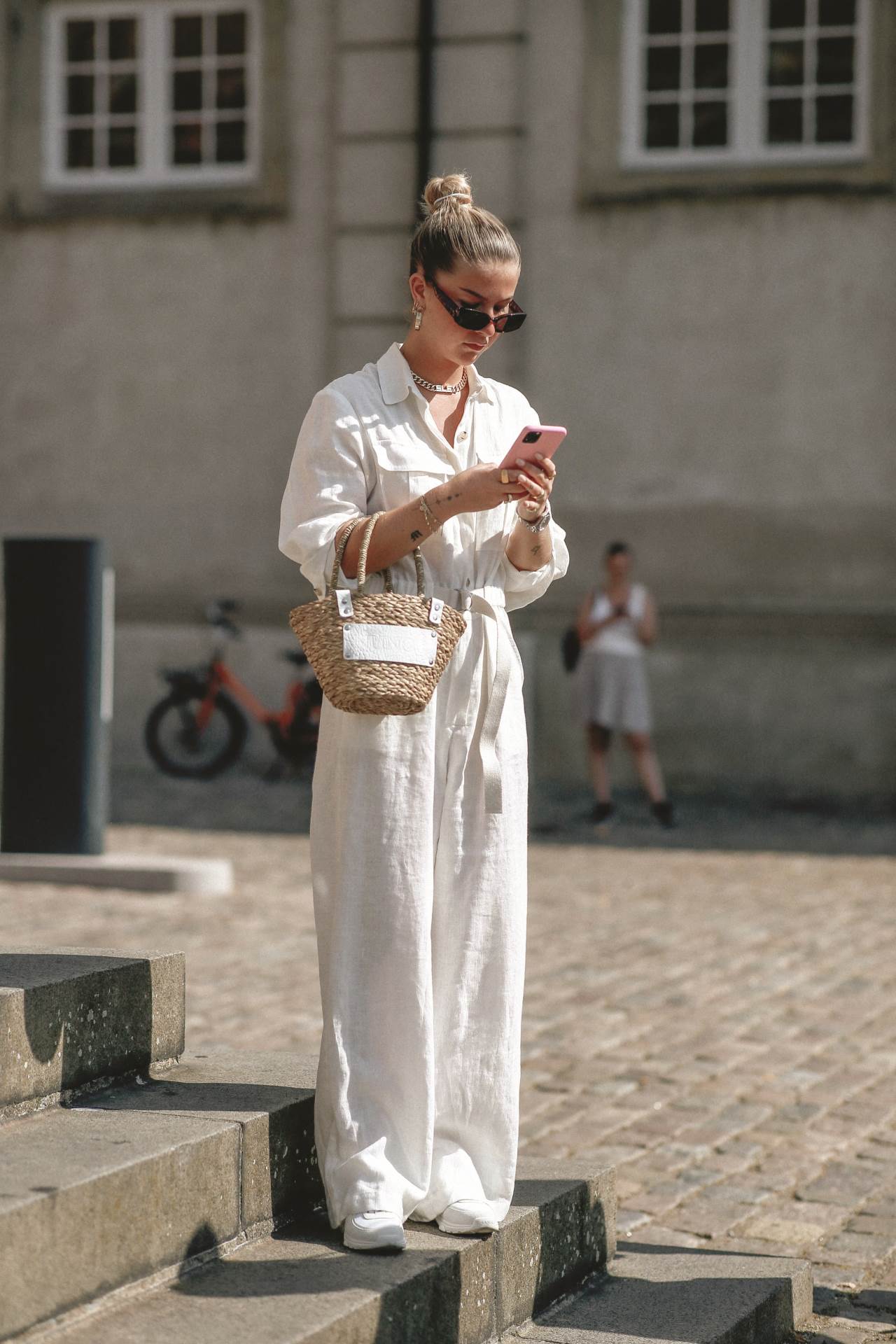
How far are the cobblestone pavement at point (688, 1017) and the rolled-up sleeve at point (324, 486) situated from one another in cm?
188

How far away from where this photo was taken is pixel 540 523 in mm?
3141

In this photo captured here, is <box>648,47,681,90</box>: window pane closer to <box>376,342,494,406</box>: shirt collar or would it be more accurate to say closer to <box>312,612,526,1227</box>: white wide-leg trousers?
<box>376,342,494,406</box>: shirt collar

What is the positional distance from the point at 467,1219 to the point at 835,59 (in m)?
11.7

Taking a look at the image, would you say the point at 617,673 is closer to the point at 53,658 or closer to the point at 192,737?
the point at 192,737

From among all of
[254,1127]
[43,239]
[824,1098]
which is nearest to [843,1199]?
[824,1098]

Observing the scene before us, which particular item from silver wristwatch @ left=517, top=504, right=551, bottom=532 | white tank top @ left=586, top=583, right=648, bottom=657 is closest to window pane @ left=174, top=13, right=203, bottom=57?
white tank top @ left=586, top=583, right=648, bottom=657

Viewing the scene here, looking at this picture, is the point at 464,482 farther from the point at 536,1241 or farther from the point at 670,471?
the point at 670,471

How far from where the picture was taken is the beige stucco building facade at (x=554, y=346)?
12977mm

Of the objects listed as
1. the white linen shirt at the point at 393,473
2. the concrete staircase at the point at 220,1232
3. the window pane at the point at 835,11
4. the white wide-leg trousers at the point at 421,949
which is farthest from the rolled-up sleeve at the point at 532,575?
the window pane at the point at 835,11

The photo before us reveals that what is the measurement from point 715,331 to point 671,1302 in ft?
34.5

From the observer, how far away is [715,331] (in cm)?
1323

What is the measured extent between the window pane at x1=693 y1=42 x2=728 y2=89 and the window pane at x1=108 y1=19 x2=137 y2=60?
4495mm

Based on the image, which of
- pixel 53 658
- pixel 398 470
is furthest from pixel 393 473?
pixel 53 658

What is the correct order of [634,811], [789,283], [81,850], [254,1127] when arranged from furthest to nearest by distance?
[789,283] < [634,811] < [81,850] < [254,1127]
